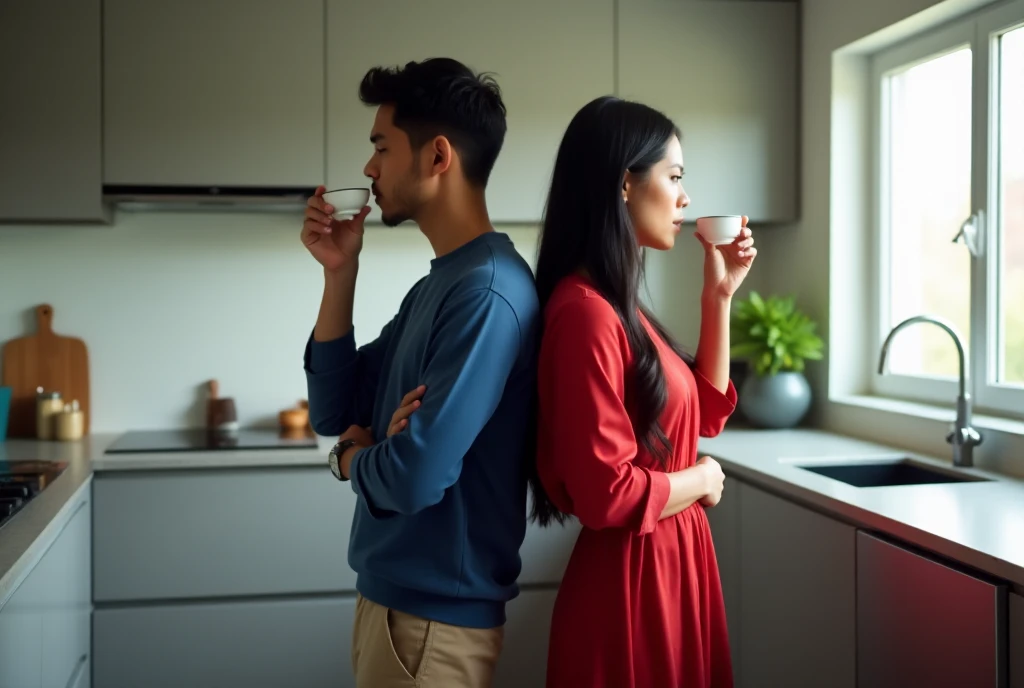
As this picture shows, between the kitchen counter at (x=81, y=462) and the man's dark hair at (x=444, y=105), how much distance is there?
95 cm

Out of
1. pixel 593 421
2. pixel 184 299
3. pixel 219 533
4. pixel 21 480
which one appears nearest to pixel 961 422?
pixel 593 421

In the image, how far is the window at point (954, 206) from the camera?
7.85 feet

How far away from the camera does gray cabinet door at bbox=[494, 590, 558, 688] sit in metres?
2.78

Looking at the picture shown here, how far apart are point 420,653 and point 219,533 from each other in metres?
1.48

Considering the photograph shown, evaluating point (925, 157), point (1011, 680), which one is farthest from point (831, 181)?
point (1011, 680)

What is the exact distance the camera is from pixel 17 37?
270 cm

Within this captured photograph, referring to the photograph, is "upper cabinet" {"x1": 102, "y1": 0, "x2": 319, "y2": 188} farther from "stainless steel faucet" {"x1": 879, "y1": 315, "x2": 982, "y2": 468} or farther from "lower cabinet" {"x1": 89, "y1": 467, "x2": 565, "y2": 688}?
"stainless steel faucet" {"x1": 879, "y1": 315, "x2": 982, "y2": 468}

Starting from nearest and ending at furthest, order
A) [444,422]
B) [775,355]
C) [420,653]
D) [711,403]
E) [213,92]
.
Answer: [444,422], [420,653], [711,403], [213,92], [775,355]

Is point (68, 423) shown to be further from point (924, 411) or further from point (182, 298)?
point (924, 411)

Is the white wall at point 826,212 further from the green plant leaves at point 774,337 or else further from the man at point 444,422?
the man at point 444,422

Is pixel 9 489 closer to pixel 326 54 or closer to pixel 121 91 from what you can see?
pixel 121 91

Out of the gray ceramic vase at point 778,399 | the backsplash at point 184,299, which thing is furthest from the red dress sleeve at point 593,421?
the backsplash at point 184,299

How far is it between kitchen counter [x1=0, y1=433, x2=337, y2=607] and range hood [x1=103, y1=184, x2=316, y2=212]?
694 mm

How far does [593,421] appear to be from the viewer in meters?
1.30
